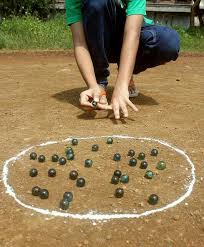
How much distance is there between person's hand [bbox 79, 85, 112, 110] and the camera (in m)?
3.85

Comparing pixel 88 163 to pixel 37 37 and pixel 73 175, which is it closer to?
pixel 73 175

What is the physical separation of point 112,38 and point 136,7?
55 centimetres

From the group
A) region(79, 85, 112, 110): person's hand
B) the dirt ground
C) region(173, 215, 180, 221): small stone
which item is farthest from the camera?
region(79, 85, 112, 110): person's hand

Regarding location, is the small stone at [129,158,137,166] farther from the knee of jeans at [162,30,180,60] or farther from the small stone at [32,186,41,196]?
the knee of jeans at [162,30,180,60]

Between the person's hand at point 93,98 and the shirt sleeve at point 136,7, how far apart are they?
2.31ft

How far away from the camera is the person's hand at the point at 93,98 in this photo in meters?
3.85

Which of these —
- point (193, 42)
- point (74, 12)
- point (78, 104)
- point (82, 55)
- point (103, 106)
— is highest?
point (74, 12)

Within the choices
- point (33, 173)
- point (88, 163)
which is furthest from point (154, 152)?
point (33, 173)

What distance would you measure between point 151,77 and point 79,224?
4.02m

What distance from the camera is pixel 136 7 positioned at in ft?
12.9

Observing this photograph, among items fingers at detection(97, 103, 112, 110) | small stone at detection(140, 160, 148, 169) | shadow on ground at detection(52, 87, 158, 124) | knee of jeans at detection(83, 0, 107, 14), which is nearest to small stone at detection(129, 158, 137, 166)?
small stone at detection(140, 160, 148, 169)

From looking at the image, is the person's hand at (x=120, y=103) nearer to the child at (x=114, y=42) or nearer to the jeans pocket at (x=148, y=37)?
the child at (x=114, y=42)

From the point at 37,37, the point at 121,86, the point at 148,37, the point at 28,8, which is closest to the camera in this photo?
the point at 121,86

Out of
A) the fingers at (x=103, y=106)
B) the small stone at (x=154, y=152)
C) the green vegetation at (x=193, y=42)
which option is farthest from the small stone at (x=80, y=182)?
the green vegetation at (x=193, y=42)
